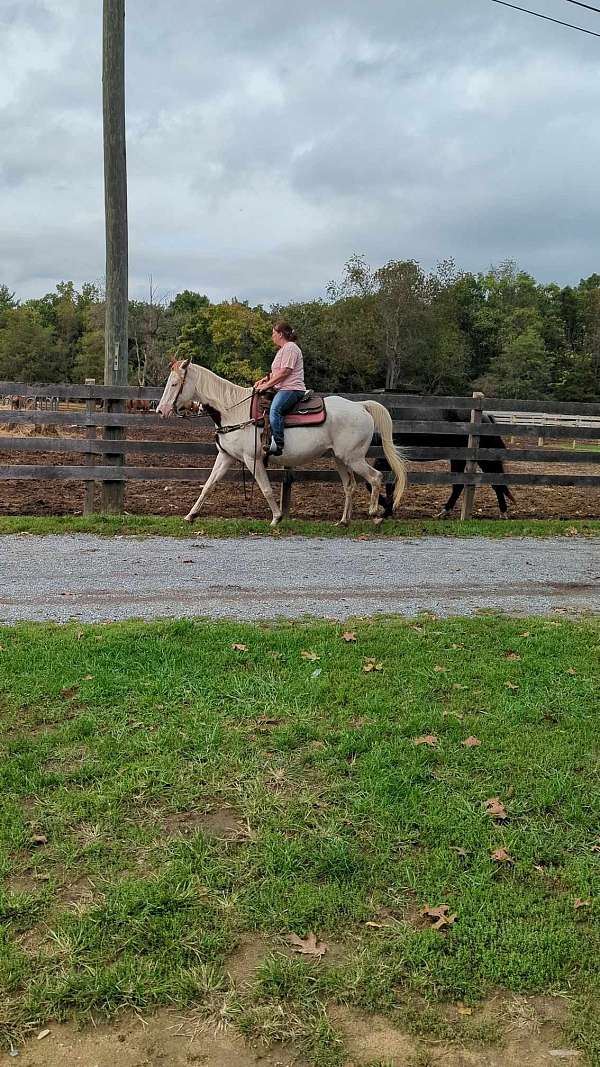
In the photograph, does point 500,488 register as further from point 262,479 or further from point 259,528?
point 259,528

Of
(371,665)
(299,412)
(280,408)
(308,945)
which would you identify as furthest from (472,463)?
(308,945)

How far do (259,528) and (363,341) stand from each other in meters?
45.6

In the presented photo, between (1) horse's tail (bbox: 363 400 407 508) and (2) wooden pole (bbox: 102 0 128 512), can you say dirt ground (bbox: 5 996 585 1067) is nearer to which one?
(2) wooden pole (bbox: 102 0 128 512)

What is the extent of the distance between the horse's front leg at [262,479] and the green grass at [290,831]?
506cm

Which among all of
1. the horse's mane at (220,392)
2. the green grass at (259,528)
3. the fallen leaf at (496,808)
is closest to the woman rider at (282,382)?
the horse's mane at (220,392)

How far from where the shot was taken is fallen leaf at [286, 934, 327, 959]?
2.53m

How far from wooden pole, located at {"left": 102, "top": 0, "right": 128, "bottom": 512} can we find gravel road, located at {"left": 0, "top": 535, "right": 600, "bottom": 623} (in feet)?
7.22

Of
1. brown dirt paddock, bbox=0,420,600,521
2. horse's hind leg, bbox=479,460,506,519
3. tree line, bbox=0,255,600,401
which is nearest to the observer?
brown dirt paddock, bbox=0,420,600,521

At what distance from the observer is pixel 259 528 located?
969 centimetres

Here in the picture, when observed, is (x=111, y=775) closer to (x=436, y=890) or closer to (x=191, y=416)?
(x=436, y=890)

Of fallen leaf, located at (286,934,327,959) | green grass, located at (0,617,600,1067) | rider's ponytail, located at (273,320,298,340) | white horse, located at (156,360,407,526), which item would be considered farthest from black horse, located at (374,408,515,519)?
fallen leaf, located at (286,934,327,959)

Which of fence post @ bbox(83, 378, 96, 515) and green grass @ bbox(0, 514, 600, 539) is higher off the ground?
fence post @ bbox(83, 378, 96, 515)

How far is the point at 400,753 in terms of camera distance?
3725 mm

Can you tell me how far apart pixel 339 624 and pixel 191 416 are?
5851 millimetres
